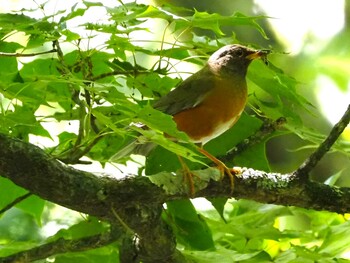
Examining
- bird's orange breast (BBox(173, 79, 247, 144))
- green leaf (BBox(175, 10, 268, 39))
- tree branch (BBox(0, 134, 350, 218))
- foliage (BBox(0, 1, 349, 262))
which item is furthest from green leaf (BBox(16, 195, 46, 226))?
green leaf (BBox(175, 10, 268, 39))

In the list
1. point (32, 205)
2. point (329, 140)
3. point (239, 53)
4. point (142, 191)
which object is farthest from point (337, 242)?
point (239, 53)

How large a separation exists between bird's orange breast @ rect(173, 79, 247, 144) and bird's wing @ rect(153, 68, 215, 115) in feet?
0.05

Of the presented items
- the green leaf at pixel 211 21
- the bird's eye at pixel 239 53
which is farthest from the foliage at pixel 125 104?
the bird's eye at pixel 239 53

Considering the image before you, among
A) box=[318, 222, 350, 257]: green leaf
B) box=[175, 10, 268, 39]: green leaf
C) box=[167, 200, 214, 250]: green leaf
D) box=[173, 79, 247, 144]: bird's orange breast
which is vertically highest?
box=[175, 10, 268, 39]: green leaf

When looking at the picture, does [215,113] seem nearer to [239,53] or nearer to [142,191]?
[239,53]

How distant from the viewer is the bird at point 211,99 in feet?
6.58

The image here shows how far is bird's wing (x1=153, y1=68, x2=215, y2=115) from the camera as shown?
6.40 ft

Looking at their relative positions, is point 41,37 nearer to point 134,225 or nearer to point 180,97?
point 134,225

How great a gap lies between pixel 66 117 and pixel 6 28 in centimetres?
33

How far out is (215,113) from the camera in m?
2.13

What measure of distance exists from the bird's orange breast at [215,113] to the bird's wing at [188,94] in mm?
16

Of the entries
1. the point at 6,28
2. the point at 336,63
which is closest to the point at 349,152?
the point at 6,28

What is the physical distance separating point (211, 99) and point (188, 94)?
11 cm

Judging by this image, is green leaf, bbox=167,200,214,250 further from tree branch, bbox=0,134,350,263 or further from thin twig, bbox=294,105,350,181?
thin twig, bbox=294,105,350,181
